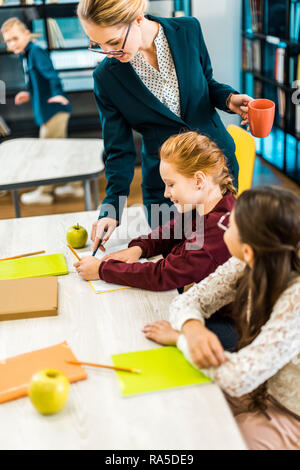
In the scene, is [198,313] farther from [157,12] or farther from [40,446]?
[157,12]

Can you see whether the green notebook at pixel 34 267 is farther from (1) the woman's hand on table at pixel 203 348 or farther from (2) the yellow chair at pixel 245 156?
(2) the yellow chair at pixel 245 156

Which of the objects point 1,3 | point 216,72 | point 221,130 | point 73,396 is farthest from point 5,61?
point 73,396

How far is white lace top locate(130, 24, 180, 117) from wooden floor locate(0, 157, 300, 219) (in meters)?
2.23

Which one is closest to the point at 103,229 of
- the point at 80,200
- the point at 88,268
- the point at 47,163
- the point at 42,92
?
the point at 88,268

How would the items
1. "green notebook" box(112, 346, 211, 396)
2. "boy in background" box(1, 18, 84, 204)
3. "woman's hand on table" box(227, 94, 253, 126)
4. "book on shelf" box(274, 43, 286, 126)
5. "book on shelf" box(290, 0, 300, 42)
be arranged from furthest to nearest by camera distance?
"book on shelf" box(274, 43, 286, 126) < "boy in background" box(1, 18, 84, 204) < "book on shelf" box(290, 0, 300, 42) < "woman's hand on table" box(227, 94, 253, 126) < "green notebook" box(112, 346, 211, 396)

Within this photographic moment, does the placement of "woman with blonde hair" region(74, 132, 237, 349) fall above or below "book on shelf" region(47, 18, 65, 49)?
below

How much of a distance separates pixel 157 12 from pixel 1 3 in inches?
56.5

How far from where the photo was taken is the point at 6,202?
4262 millimetres

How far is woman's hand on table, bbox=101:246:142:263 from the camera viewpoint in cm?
153

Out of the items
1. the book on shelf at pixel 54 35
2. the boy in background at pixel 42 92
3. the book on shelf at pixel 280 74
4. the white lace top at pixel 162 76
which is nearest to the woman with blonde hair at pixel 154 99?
the white lace top at pixel 162 76

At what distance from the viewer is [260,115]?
59.2 inches

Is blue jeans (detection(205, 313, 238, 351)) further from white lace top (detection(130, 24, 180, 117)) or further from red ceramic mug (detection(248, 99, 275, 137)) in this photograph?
white lace top (detection(130, 24, 180, 117))

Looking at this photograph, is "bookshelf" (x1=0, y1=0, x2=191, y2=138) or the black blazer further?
"bookshelf" (x1=0, y1=0, x2=191, y2=138)

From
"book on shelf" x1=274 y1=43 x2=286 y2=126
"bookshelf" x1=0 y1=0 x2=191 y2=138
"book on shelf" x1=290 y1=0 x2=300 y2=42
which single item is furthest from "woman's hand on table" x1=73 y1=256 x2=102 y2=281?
"bookshelf" x1=0 y1=0 x2=191 y2=138
